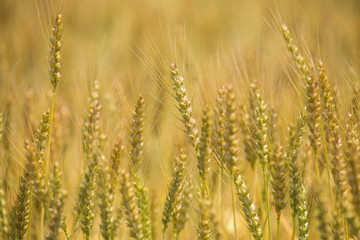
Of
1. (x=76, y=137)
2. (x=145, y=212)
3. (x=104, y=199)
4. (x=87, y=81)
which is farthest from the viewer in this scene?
(x=76, y=137)

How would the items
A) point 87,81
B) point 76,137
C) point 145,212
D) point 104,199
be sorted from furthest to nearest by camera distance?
point 76,137 < point 87,81 < point 145,212 < point 104,199

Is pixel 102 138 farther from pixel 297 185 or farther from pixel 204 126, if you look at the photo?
pixel 297 185

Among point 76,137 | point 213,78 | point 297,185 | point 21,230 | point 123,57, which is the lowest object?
point 21,230

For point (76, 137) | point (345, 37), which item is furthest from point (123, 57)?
point (345, 37)

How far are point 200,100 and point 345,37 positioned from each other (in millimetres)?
2968

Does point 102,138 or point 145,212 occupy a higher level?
point 102,138

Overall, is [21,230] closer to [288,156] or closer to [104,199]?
[104,199]

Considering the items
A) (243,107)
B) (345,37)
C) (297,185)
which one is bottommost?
(297,185)

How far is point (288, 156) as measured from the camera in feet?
4.39

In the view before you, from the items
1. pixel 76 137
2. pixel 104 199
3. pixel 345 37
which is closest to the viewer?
pixel 104 199

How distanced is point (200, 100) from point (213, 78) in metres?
0.11

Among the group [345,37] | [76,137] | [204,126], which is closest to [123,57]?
[76,137]

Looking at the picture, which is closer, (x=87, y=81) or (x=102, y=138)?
(x=102, y=138)

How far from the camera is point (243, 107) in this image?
4.99ft
